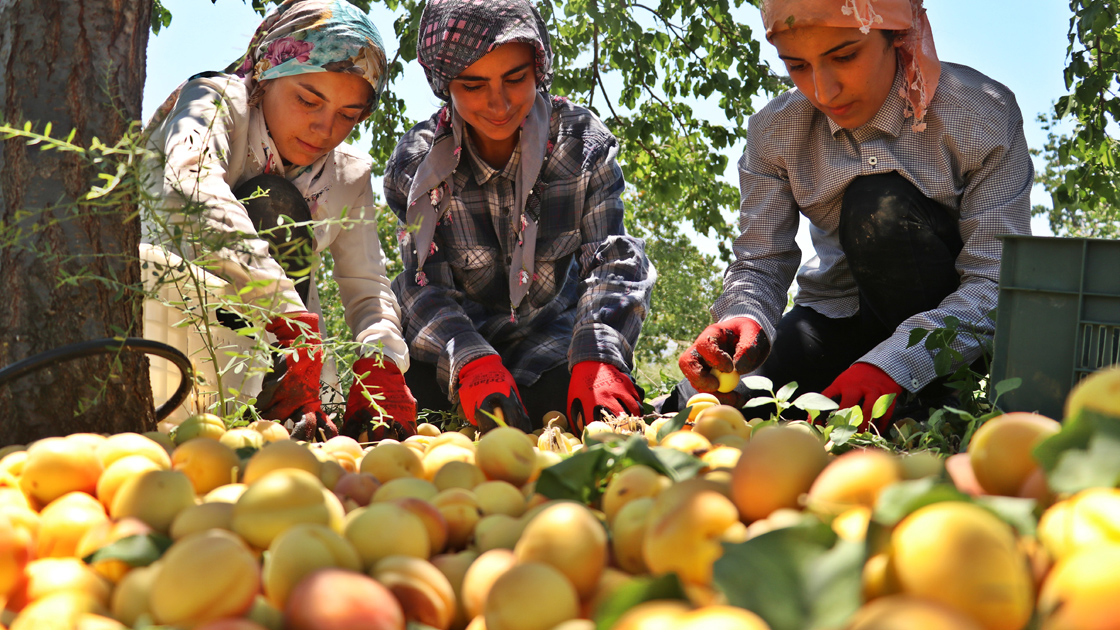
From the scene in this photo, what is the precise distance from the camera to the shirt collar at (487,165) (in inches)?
105

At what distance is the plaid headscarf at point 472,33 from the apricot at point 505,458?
1549mm

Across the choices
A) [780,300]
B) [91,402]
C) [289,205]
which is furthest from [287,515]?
[780,300]

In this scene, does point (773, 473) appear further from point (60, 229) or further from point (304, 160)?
point (304, 160)

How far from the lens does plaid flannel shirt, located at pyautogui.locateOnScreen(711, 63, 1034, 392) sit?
1939 mm

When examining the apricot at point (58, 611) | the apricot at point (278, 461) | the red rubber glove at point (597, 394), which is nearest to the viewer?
the apricot at point (58, 611)

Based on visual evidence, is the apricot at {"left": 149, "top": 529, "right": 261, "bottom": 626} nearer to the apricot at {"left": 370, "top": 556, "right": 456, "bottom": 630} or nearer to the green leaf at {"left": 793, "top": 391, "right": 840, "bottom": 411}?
the apricot at {"left": 370, "top": 556, "right": 456, "bottom": 630}

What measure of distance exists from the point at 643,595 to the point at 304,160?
206cm

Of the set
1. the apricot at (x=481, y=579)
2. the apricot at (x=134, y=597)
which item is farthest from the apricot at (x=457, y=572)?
the apricot at (x=134, y=597)

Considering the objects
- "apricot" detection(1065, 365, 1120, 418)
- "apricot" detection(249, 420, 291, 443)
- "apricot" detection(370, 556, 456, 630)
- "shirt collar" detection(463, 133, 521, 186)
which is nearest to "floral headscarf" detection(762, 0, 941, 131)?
"shirt collar" detection(463, 133, 521, 186)

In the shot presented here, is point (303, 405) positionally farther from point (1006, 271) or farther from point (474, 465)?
point (1006, 271)

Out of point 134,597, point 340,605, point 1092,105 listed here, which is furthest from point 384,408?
point 1092,105

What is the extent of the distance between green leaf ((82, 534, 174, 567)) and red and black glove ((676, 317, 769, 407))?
133cm

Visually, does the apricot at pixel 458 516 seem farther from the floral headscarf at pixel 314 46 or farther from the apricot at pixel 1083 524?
the floral headscarf at pixel 314 46

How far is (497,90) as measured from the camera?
240cm
